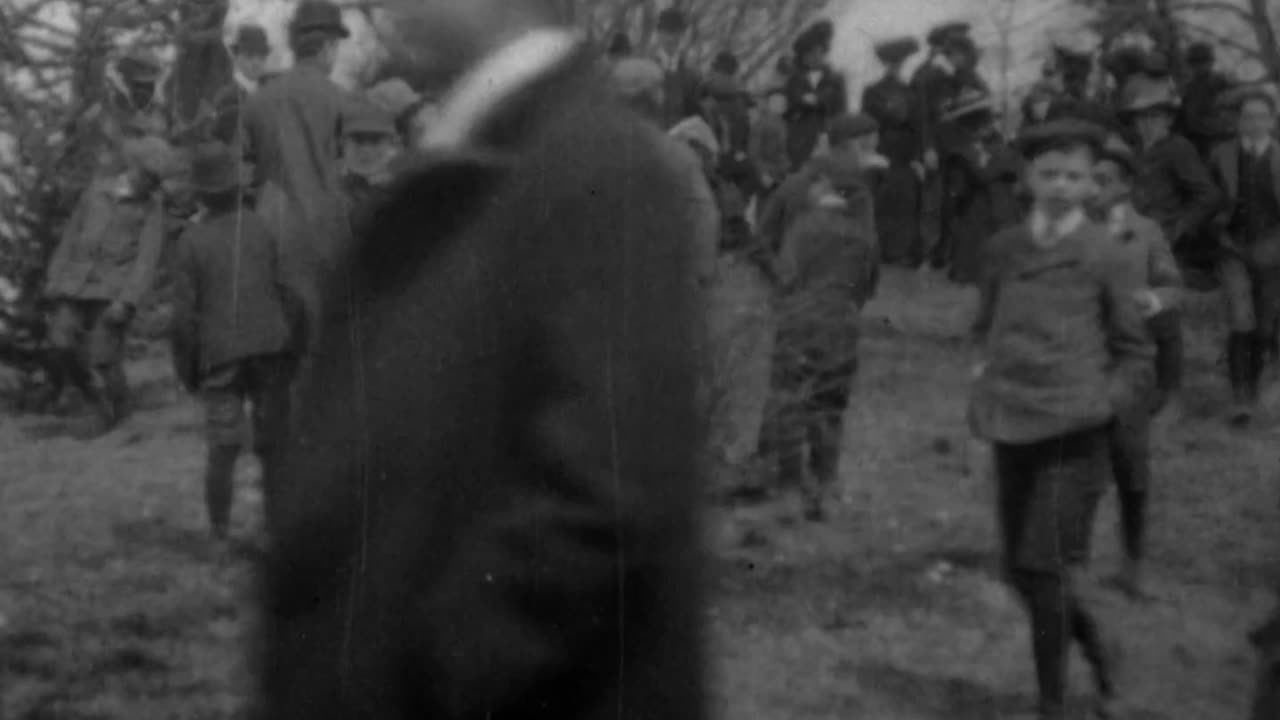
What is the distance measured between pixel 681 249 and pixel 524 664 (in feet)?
1.40

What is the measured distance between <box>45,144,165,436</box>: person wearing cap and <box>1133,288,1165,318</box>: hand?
166 inches

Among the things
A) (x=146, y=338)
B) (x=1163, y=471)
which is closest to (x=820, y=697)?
(x=1163, y=471)

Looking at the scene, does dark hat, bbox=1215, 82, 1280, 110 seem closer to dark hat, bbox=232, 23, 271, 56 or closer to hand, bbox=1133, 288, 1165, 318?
hand, bbox=1133, 288, 1165, 318

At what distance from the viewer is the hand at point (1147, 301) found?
17.7 ft

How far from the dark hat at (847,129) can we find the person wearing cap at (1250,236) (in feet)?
7.13

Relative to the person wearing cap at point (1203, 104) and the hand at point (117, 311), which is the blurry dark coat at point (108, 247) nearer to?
the hand at point (117, 311)

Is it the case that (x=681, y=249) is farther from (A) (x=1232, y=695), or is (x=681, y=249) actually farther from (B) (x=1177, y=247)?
(B) (x=1177, y=247)

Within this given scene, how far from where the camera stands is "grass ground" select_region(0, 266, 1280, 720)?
5.99 m

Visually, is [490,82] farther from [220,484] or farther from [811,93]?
[811,93]

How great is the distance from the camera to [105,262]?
8992mm

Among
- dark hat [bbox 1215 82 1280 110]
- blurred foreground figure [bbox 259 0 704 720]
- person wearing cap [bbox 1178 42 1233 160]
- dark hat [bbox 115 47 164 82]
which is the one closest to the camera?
blurred foreground figure [bbox 259 0 704 720]

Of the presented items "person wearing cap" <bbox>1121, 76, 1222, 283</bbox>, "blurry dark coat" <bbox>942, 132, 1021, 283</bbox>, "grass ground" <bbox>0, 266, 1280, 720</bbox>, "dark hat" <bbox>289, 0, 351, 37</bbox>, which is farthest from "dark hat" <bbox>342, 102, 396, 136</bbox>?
"blurry dark coat" <bbox>942, 132, 1021, 283</bbox>

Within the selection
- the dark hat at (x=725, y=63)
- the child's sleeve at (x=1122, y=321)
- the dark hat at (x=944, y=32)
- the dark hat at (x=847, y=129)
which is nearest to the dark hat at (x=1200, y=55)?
the dark hat at (x=944, y=32)

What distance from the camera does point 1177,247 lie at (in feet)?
31.5
